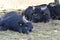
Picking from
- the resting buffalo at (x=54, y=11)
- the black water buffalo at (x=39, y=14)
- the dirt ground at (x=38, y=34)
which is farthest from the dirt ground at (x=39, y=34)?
the resting buffalo at (x=54, y=11)

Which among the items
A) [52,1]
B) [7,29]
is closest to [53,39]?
[7,29]

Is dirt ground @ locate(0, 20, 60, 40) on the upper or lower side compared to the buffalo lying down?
lower

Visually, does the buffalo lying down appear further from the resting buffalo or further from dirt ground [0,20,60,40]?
the resting buffalo

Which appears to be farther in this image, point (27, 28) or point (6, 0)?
point (6, 0)

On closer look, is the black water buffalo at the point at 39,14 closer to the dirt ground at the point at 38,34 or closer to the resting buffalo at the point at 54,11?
the resting buffalo at the point at 54,11

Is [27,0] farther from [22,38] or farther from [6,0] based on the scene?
[22,38]

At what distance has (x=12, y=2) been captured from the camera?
5449mm

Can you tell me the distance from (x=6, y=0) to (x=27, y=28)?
5.49 ft

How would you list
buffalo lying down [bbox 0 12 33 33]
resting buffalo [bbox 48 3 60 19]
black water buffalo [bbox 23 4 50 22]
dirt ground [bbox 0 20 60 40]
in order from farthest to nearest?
resting buffalo [bbox 48 3 60 19]
black water buffalo [bbox 23 4 50 22]
buffalo lying down [bbox 0 12 33 33]
dirt ground [bbox 0 20 60 40]

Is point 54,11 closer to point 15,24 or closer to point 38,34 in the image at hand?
point 38,34

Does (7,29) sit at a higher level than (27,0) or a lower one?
lower

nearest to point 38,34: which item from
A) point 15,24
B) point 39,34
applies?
point 39,34

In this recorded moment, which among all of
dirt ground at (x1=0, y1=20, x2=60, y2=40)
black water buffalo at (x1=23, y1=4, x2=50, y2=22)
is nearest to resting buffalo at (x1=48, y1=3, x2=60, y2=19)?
black water buffalo at (x1=23, y1=4, x2=50, y2=22)

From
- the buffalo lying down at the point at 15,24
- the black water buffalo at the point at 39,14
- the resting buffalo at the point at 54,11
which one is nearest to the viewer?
the buffalo lying down at the point at 15,24
